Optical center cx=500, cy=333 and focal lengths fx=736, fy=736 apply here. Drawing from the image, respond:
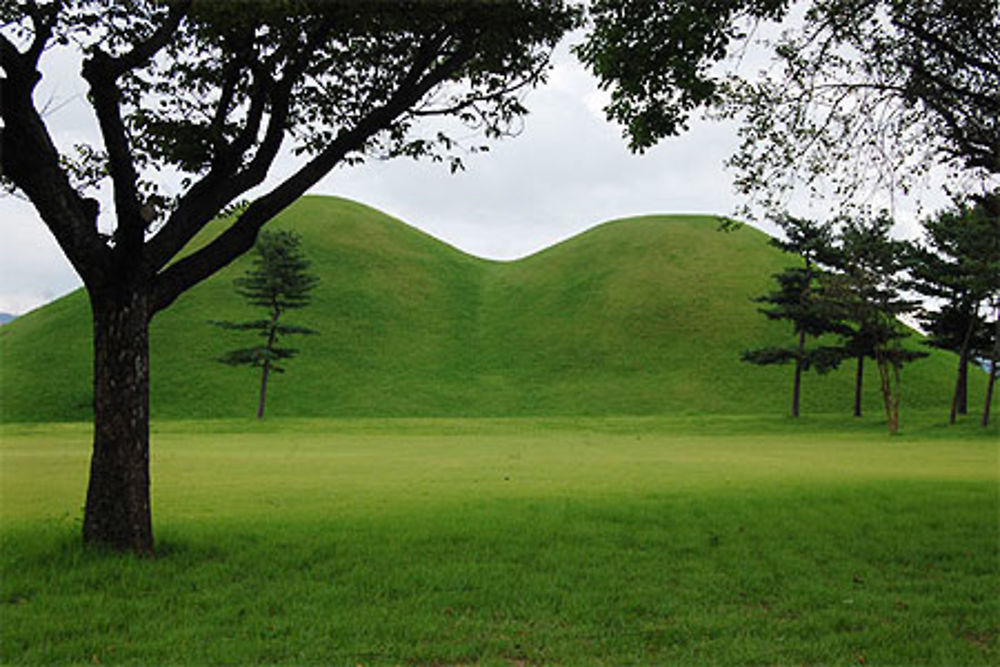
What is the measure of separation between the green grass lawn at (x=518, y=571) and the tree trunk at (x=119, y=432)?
0.41 m

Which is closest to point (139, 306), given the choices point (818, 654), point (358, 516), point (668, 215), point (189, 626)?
point (189, 626)

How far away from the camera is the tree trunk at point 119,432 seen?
9.32m

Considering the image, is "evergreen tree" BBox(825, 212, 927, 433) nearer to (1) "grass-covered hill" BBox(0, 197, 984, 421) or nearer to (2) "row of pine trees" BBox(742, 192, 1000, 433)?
(2) "row of pine trees" BBox(742, 192, 1000, 433)

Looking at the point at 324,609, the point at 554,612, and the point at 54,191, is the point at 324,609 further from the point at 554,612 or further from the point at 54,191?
the point at 54,191

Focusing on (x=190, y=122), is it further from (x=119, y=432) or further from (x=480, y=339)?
(x=480, y=339)

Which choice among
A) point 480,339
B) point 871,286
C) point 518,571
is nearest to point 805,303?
point 871,286

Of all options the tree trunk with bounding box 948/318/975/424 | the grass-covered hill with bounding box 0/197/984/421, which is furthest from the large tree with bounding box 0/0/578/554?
the grass-covered hill with bounding box 0/197/984/421

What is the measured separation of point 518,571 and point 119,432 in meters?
5.34

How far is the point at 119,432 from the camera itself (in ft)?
30.7

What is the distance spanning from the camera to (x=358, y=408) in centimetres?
6656

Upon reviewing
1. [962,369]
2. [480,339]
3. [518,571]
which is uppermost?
[480,339]

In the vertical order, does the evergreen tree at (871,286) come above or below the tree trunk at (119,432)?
above

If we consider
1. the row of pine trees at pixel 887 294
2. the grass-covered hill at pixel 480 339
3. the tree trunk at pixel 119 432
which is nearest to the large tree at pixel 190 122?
the tree trunk at pixel 119 432

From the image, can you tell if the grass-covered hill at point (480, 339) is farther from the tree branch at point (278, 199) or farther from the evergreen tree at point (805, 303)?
the tree branch at point (278, 199)
